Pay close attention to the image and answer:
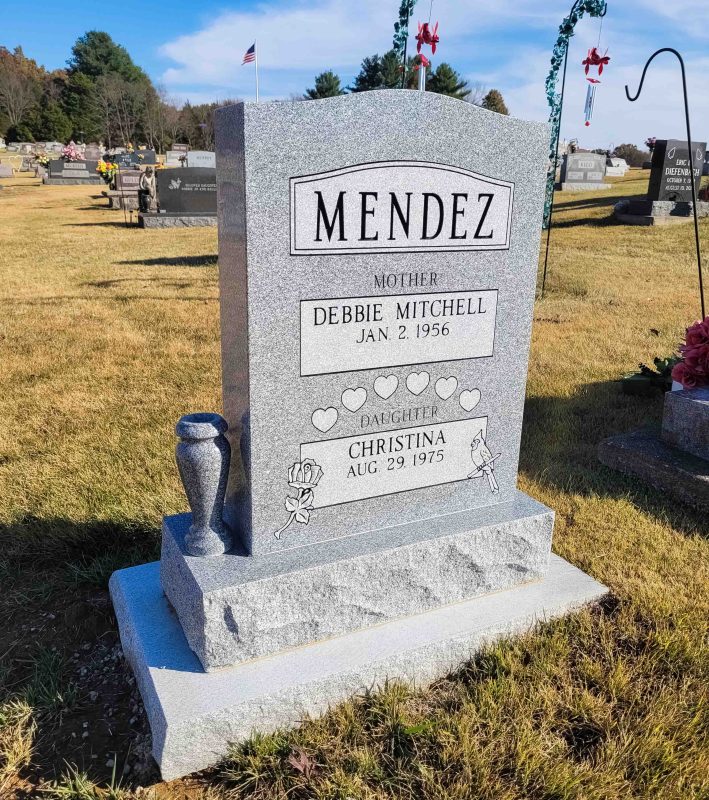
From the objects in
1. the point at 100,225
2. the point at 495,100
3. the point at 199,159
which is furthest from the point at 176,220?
the point at 495,100

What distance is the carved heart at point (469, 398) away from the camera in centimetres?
258

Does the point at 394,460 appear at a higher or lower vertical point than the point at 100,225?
lower

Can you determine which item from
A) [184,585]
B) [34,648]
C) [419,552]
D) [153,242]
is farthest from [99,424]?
[153,242]

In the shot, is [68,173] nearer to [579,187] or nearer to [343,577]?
[579,187]

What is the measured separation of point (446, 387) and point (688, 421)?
1.89 meters

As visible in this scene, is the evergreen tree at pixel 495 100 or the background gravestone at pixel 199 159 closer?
the background gravestone at pixel 199 159

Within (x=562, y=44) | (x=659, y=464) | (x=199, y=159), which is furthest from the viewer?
(x=199, y=159)

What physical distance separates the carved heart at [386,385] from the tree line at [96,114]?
6526 cm

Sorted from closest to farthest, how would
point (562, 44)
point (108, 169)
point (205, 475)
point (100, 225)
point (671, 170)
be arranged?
point (205, 475) < point (562, 44) < point (671, 170) < point (100, 225) < point (108, 169)

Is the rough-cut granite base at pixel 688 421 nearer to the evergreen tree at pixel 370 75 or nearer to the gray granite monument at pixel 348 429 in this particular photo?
the gray granite monument at pixel 348 429

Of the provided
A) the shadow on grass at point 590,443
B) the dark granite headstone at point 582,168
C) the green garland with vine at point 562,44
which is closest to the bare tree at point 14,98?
the dark granite headstone at point 582,168

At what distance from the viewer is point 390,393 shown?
2414mm

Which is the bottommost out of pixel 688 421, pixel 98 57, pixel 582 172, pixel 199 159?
pixel 688 421

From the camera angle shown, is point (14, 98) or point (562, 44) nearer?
point (562, 44)
